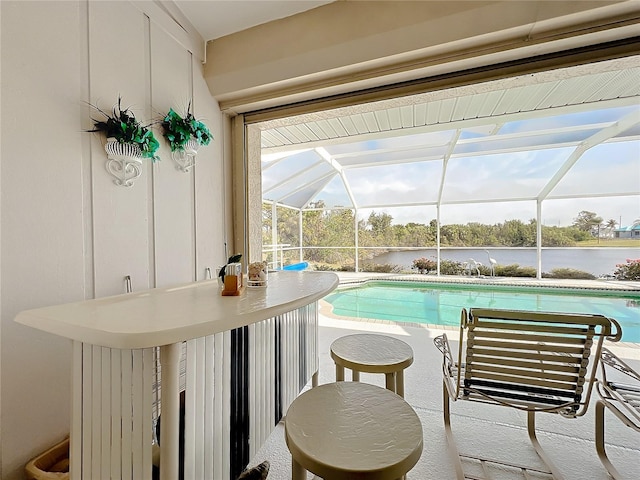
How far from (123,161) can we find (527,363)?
2.34 m

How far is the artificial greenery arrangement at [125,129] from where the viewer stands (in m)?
1.37

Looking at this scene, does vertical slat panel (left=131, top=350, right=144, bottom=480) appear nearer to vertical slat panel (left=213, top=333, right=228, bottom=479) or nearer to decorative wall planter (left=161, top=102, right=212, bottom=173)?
vertical slat panel (left=213, top=333, right=228, bottom=479)

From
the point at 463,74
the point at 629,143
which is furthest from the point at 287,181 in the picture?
the point at 629,143

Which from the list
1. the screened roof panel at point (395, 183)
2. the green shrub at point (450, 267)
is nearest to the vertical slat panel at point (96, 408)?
the screened roof panel at point (395, 183)

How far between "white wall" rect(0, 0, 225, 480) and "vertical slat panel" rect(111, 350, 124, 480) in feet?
2.19

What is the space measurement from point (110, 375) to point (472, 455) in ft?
5.98

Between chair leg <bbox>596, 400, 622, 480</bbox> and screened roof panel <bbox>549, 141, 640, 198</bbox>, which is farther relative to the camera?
screened roof panel <bbox>549, 141, 640, 198</bbox>

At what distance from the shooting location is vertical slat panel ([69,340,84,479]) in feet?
2.75

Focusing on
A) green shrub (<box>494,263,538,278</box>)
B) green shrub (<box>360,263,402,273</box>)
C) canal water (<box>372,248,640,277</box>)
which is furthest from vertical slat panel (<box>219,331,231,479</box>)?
green shrub (<box>494,263,538,278</box>)

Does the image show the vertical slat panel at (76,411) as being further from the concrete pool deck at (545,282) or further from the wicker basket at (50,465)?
the concrete pool deck at (545,282)

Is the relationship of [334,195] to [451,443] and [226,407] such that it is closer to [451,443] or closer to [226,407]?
[451,443]

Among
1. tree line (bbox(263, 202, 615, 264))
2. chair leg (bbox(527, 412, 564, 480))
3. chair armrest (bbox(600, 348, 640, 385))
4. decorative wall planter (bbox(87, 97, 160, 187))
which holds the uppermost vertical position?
decorative wall planter (bbox(87, 97, 160, 187))

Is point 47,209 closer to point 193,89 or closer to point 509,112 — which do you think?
point 193,89

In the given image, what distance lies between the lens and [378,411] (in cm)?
92
